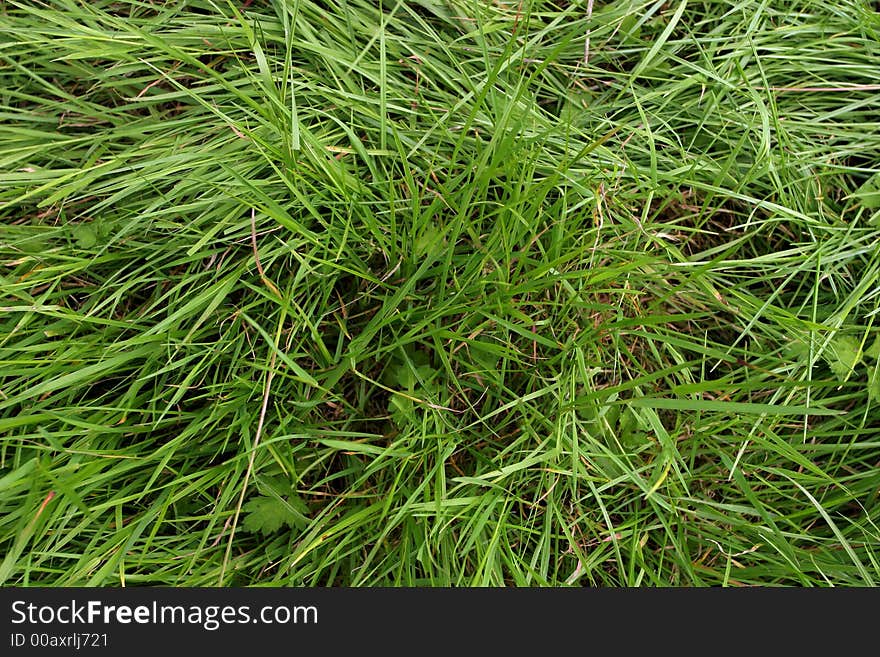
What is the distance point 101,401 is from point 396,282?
88 centimetres

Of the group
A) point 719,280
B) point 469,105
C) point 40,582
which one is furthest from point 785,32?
→ point 40,582

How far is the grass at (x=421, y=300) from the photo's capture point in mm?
1699

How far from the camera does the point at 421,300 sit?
1.79 m

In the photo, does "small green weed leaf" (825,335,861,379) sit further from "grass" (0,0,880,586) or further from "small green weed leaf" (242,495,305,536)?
"small green weed leaf" (242,495,305,536)

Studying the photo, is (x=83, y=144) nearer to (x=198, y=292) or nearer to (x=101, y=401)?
(x=198, y=292)

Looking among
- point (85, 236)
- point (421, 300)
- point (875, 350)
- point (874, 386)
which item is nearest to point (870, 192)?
point (875, 350)

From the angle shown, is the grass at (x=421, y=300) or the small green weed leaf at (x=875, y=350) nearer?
the grass at (x=421, y=300)

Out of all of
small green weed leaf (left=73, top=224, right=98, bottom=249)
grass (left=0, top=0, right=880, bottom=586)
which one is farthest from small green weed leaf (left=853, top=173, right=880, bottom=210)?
small green weed leaf (left=73, top=224, right=98, bottom=249)

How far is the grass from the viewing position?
1.70 metres

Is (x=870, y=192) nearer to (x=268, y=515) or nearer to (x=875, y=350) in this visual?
(x=875, y=350)

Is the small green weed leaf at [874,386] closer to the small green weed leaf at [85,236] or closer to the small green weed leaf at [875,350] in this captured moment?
the small green weed leaf at [875,350]

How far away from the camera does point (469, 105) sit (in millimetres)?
1880

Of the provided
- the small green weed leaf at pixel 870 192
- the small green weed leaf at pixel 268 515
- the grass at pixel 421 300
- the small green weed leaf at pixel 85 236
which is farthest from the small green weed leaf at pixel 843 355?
the small green weed leaf at pixel 85 236

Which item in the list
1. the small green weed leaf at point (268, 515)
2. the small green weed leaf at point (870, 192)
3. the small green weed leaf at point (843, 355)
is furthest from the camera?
the small green weed leaf at point (870, 192)
